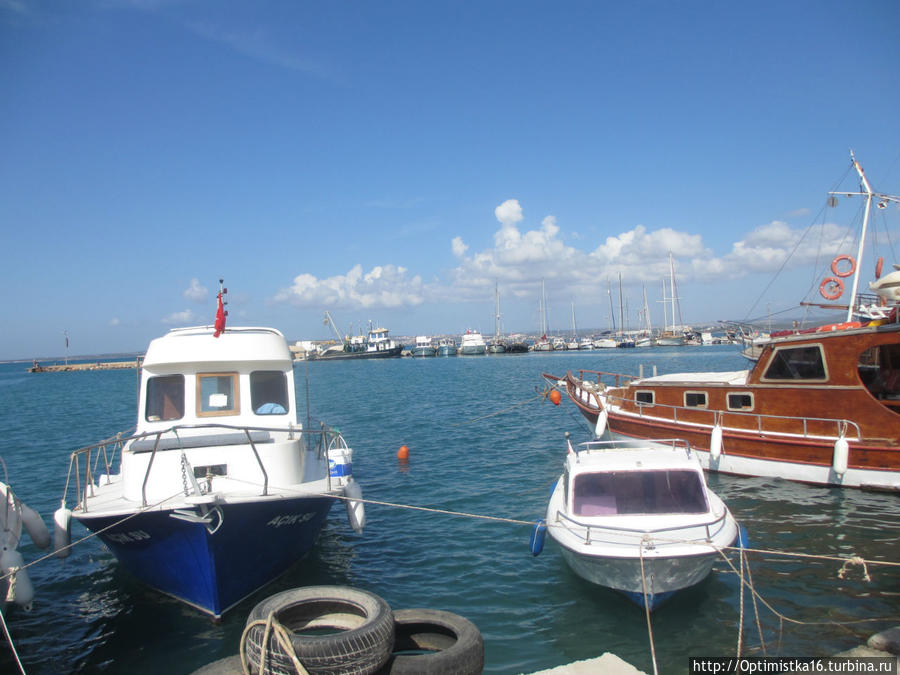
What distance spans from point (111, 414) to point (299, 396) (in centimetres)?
1396

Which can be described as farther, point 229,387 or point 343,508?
point 343,508

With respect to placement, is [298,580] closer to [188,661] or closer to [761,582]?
[188,661]

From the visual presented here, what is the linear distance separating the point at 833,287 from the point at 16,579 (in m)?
22.8

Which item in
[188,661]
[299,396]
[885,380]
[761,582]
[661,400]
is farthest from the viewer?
[299,396]

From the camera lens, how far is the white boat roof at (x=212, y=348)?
35.7 feet

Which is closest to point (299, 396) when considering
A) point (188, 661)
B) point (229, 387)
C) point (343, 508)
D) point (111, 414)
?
point (111, 414)

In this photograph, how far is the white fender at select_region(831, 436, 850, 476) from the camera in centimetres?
1381

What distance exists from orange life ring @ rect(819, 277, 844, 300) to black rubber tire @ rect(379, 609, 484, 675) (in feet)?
59.9

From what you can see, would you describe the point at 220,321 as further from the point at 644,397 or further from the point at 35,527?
the point at 644,397

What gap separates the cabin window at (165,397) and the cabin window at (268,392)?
1.30 meters

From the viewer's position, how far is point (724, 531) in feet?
28.5

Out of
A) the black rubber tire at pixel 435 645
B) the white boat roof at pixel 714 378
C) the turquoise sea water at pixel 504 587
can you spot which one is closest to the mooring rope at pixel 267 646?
the black rubber tire at pixel 435 645

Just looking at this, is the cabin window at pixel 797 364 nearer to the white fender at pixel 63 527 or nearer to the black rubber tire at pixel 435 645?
the black rubber tire at pixel 435 645

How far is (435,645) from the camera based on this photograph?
7039mm
